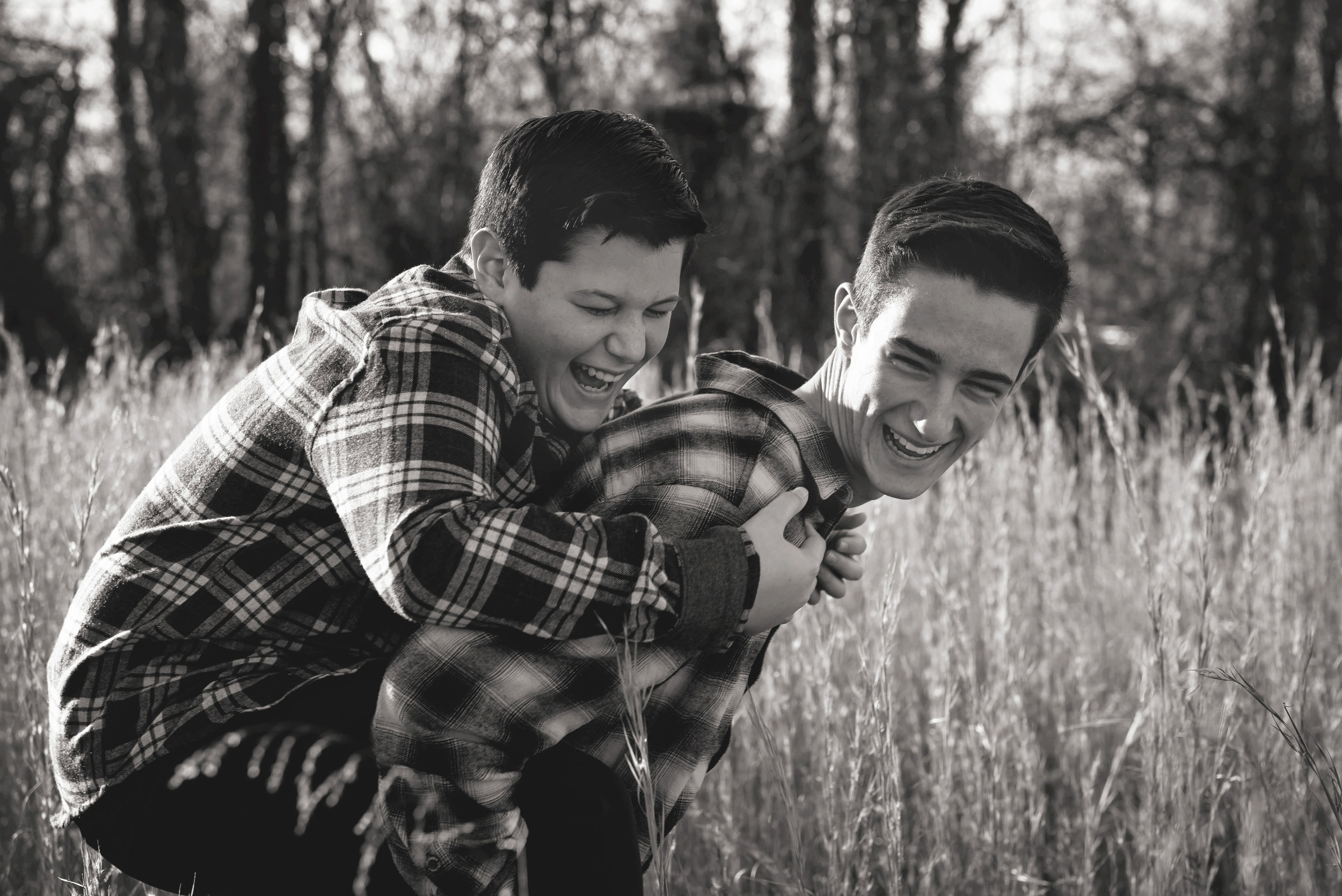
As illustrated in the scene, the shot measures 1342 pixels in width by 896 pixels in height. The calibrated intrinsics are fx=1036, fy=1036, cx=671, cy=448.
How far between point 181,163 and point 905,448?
966cm

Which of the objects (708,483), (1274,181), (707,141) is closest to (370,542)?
(708,483)

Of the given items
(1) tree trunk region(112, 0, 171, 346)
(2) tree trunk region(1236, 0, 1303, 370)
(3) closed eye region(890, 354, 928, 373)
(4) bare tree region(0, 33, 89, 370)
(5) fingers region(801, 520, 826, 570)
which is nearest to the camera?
(5) fingers region(801, 520, 826, 570)

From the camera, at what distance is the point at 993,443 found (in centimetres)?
399

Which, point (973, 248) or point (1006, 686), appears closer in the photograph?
point (973, 248)

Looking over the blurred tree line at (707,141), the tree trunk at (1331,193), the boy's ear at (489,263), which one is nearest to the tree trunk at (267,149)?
the blurred tree line at (707,141)

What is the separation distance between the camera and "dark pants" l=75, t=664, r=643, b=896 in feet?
4.50

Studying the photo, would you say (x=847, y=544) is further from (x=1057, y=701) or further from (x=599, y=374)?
(x=1057, y=701)

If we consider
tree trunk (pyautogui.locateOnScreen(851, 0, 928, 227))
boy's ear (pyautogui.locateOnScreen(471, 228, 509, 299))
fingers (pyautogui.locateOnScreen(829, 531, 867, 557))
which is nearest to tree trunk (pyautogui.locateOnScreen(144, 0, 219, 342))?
tree trunk (pyautogui.locateOnScreen(851, 0, 928, 227))

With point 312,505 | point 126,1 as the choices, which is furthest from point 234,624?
point 126,1

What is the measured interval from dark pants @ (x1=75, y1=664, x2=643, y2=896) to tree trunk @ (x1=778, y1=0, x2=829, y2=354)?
23.8 feet

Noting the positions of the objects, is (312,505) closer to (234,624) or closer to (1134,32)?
(234,624)

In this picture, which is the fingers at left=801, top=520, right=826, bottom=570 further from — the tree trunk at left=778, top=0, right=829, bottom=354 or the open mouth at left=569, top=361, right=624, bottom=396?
the tree trunk at left=778, top=0, right=829, bottom=354

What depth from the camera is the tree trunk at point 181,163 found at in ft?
30.9

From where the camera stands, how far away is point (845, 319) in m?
1.84
